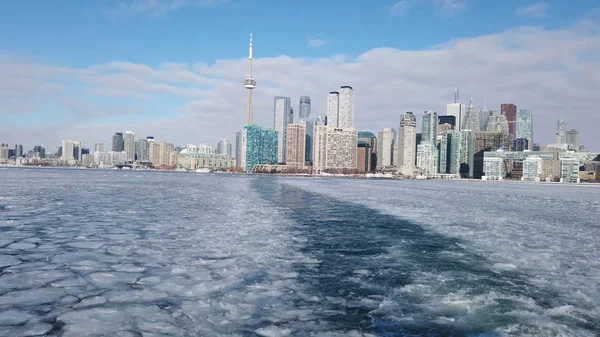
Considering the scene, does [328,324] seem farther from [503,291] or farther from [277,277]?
[503,291]

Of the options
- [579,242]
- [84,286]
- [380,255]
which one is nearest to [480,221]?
[579,242]

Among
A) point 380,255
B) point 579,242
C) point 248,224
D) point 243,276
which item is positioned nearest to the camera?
point 243,276

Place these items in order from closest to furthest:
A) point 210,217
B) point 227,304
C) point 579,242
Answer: point 227,304 → point 579,242 → point 210,217

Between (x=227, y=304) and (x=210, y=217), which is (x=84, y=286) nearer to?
(x=227, y=304)

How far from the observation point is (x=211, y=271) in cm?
1177

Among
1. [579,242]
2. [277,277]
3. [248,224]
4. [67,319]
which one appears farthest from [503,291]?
[248,224]

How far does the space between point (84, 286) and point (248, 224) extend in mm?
12384

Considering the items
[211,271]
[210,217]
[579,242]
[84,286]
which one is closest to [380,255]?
[211,271]

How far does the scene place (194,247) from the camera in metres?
15.2

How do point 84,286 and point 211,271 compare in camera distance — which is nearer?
point 84,286

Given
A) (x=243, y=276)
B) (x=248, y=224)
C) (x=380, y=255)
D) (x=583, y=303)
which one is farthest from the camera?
(x=248, y=224)

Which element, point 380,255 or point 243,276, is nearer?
point 243,276

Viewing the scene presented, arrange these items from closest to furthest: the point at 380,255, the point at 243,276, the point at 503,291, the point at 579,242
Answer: the point at 503,291, the point at 243,276, the point at 380,255, the point at 579,242

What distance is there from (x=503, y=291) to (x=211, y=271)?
298 inches
